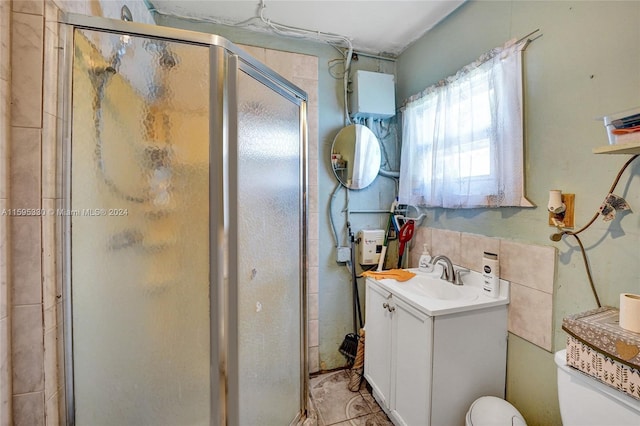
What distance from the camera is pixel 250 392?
A: 1062 mm

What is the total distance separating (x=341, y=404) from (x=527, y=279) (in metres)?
1.28

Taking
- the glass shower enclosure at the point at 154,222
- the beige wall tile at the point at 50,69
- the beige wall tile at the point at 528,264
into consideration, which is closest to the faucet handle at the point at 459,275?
the beige wall tile at the point at 528,264

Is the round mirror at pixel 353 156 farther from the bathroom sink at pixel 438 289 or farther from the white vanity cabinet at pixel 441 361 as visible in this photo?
the white vanity cabinet at pixel 441 361

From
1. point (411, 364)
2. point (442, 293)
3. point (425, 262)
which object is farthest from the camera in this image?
point (425, 262)

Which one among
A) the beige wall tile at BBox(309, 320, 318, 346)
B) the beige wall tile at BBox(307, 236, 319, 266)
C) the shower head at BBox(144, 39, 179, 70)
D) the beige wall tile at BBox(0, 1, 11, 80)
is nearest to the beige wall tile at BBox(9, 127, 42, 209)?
the beige wall tile at BBox(0, 1, 11, 80)

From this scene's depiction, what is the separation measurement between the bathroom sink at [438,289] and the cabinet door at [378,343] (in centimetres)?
19

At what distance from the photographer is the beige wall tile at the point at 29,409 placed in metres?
0.75

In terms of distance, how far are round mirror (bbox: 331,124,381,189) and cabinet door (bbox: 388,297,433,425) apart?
0.92 meters

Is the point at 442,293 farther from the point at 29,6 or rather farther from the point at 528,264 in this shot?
Result: the point at 29,6

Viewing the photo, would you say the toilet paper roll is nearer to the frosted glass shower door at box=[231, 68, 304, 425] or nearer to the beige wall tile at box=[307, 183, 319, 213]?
the frosted glass shower door at box=[231, 68, 304, 425]

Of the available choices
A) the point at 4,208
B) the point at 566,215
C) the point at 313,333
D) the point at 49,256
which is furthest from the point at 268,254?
the point at 566,215

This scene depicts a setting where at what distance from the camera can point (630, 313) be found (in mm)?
748

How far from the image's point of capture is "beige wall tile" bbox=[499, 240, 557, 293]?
1.10 metres

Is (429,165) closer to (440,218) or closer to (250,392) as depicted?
(440,218)
